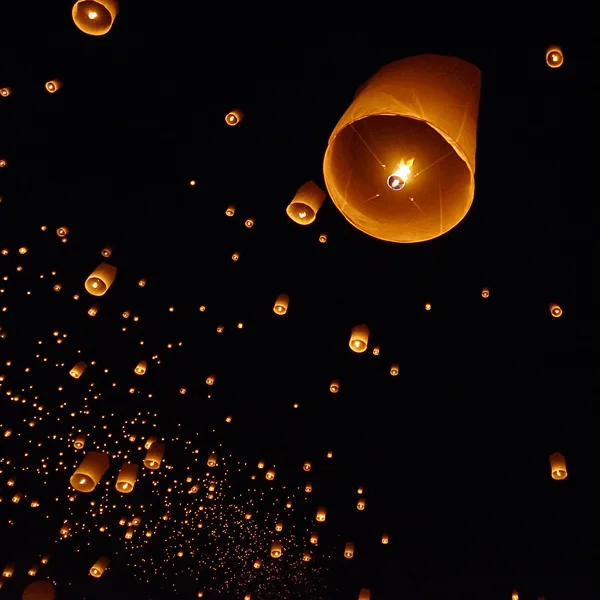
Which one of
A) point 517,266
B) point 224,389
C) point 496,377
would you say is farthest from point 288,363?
point 517,266

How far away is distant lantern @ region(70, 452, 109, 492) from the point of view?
15.3 feet

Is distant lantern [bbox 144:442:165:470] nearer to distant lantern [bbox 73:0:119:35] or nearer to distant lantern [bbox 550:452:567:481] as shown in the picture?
distant lantern [bbox 550:452:567:481]

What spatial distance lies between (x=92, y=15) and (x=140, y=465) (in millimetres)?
5167

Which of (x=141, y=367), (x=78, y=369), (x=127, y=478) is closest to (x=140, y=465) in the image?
(x=127, y=478)

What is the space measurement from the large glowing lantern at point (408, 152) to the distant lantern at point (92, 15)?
126cm

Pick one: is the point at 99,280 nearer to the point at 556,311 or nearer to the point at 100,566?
the point at 556,311

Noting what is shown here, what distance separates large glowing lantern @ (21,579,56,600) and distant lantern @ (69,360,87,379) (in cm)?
409

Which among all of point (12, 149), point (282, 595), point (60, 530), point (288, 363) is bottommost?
point (282, 595)

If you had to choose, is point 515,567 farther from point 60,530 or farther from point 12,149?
point 12,149

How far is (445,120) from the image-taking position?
1.91 metres

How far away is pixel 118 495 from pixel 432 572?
3907 mm

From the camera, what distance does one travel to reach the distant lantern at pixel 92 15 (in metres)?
2.69

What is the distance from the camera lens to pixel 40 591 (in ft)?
26.5

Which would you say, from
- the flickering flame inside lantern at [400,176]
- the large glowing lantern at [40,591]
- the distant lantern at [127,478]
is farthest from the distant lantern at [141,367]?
the large glowing lantern at [40,591]
